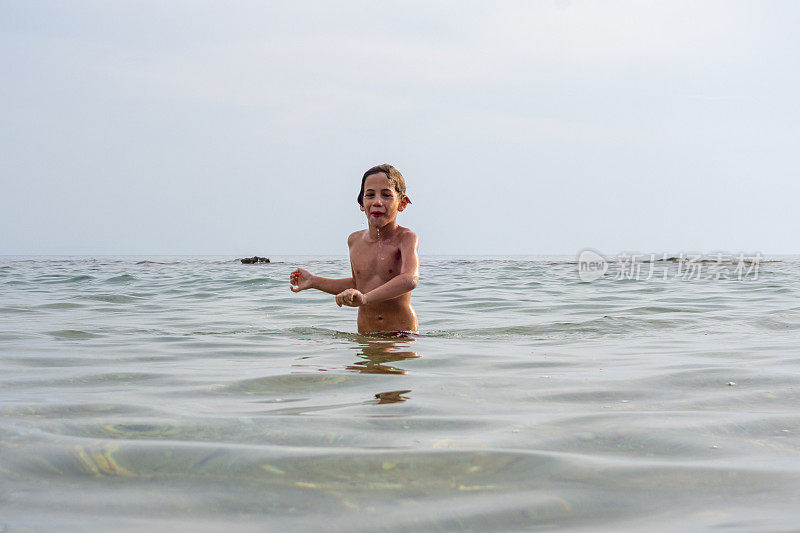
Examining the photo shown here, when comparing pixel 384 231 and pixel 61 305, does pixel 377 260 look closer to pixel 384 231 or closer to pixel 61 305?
pixel 384 231

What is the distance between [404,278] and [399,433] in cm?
293

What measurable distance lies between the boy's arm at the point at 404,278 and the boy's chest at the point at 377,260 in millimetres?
85

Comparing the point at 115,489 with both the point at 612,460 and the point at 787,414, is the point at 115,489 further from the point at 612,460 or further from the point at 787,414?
the point at 787,414

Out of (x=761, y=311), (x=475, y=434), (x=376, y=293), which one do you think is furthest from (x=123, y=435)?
(x=761, y=311)

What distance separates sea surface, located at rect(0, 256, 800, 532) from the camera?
1.67 m

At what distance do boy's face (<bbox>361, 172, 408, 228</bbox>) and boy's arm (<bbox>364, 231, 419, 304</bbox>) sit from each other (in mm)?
249

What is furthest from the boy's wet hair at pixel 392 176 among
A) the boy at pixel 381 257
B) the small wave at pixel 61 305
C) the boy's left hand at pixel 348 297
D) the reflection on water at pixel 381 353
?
the small wave at pixel 61 305

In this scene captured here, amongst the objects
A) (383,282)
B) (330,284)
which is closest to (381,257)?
(383,282)

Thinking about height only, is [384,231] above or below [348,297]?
above

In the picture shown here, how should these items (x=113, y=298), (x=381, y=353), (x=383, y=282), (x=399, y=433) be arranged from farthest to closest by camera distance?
1. (x=113, y=298)
2. (x=383, y=282)
3. (x=381, y=353)
4. (x=399, y=433)

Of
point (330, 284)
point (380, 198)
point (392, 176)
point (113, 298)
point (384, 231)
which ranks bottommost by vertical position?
point (113, 298)

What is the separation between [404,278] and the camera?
5289mm

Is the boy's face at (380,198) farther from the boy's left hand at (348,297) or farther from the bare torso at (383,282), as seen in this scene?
the boy's left hand at (348,297)

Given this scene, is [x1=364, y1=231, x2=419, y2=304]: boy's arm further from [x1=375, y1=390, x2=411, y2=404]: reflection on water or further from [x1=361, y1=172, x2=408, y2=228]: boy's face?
[x1=375, y1=390, x2=411, y2=404]: reflection on water
